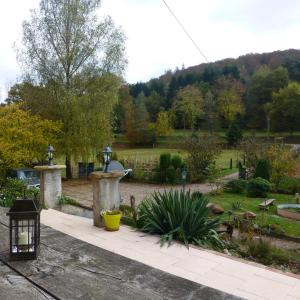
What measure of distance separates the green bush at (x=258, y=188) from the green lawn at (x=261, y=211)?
34 centimetres

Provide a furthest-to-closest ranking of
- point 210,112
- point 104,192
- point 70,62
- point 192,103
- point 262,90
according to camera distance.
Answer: point 262,90 < point 210,112 < point 192,103 < point 70,62 < point 104,192

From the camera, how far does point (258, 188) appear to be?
48.9 ft

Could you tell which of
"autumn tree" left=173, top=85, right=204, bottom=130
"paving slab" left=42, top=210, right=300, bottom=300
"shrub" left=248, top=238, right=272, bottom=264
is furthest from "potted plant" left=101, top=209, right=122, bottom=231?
"autumn tree" left=173, top=85, right=204, bottom=130

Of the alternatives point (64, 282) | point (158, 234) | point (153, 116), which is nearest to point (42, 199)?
point (158, 234)

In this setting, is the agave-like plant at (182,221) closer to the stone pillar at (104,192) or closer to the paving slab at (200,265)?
the paving slab at (200,265)

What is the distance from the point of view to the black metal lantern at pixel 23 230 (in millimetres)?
4820

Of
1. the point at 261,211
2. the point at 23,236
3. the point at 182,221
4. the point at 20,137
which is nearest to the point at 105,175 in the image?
the point at 182,221

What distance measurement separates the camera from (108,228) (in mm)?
6672

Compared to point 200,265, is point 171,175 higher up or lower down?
lower down

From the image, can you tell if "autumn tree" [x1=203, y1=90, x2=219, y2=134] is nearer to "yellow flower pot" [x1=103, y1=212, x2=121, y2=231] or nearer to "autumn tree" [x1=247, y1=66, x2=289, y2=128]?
"autumn tree" [x1=247, y1=66, x2=289, y2=128]

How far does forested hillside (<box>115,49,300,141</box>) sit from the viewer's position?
52.0 metres

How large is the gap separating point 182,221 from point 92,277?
226 cm

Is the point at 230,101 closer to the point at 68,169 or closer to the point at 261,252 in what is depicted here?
the point at 68,169

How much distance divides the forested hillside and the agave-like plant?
1682 inches
